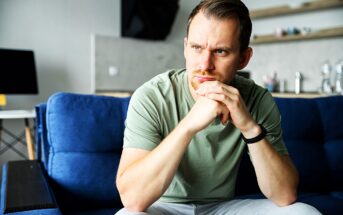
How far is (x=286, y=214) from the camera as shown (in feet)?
3.67

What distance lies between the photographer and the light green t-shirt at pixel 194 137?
121 cm

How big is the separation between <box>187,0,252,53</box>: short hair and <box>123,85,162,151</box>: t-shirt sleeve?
308 mm

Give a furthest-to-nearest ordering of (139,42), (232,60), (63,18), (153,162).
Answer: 1. (139,42)
2. (63,18)
3. (232,60)
4. (153,162)

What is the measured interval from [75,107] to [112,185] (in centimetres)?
36

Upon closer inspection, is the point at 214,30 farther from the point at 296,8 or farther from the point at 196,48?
the point at 296,8

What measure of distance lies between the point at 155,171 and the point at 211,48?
422 mm

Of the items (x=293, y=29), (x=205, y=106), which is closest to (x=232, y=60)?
(x=205, y=106)

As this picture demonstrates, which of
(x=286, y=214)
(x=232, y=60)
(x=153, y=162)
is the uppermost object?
(x=232, y=60)

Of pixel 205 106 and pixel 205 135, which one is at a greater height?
pixel 205 106

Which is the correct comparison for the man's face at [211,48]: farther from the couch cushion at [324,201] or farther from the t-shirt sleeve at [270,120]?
the couch cushion at [324,201]

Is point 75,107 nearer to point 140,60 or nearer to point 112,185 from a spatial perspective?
point 112,185

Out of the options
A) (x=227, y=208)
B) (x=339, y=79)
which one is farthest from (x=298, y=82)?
(x=227, y=208)

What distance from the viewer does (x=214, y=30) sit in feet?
3.84

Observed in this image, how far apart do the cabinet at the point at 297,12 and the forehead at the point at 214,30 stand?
9.81ft
